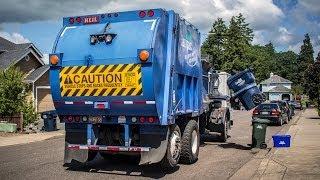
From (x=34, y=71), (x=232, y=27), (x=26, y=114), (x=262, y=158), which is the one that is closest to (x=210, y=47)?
(x=232, y=27)

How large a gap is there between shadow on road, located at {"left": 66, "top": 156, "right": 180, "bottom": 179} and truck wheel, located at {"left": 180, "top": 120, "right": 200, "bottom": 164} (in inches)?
14.9

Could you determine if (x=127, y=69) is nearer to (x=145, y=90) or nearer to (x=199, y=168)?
(x=145, y=90)

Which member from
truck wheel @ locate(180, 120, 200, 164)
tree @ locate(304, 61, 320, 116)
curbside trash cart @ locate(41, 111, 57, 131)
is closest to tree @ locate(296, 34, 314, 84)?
tree @ locate(304, 61, 320, 116)

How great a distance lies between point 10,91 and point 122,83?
1435 cm

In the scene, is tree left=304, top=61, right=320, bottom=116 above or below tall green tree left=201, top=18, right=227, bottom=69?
below

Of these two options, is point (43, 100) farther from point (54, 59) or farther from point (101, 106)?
point (101, 106)

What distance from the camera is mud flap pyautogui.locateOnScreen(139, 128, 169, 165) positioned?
926cm

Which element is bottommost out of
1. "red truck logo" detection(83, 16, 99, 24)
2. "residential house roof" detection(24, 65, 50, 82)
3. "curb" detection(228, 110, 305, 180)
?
"curb" detection(228, 110, 305, 180)

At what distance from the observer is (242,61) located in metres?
90.6

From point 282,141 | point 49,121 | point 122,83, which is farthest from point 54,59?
point 49,121

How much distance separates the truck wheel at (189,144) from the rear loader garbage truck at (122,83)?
0.30 meters

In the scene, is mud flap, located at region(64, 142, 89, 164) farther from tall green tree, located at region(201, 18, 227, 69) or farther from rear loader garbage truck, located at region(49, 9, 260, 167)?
tall green tree, located at region(201, 18, 227, 69)

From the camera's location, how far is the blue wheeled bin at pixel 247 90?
54.1 feet

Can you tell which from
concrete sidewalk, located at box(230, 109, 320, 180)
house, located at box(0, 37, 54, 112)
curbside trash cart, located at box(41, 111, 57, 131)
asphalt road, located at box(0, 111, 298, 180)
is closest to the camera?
concrete sidewalk, located at box(230, 109, 320, 180)
